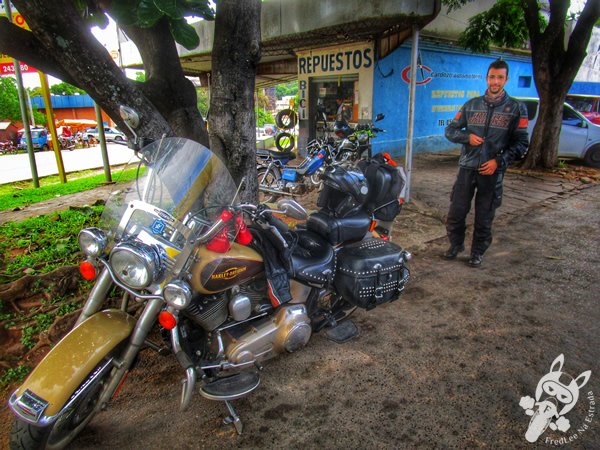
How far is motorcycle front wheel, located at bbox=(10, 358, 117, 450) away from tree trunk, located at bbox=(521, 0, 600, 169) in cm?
951

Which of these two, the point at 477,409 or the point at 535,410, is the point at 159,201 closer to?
the point at 477,409

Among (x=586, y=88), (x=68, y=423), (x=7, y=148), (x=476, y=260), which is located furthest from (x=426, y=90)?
(x=7, y=148)

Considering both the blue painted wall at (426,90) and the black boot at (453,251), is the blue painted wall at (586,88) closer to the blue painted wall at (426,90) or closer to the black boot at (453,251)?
the blue painted wall at (426,90)

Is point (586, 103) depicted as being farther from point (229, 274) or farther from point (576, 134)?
point (229, 274)

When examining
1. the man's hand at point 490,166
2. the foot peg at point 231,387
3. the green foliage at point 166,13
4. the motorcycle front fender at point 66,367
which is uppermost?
the green foliage at point 166,13

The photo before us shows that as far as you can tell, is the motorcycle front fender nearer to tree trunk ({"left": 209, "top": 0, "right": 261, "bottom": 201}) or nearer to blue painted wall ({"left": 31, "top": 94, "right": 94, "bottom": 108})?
tree trunk ({"left": 209, "top": 0, "right": 261, "bottom": 201})

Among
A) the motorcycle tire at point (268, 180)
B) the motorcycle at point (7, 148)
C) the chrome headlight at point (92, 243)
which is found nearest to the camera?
the chrome headlight at point (92, 243)

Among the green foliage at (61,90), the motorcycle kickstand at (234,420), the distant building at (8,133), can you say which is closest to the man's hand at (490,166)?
the motorcycle kickstand at (234,420)

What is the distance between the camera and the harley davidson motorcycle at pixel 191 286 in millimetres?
1851

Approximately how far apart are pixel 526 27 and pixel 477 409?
895 centimetres

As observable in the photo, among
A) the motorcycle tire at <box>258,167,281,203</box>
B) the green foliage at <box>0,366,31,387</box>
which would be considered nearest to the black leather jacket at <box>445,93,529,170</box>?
the motorcycle tire at <box>258,167,281,203</box>

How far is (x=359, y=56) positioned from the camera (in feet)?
30.6

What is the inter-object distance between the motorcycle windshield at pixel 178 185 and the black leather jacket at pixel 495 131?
287cm

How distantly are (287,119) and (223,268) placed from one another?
10745 millimetres
